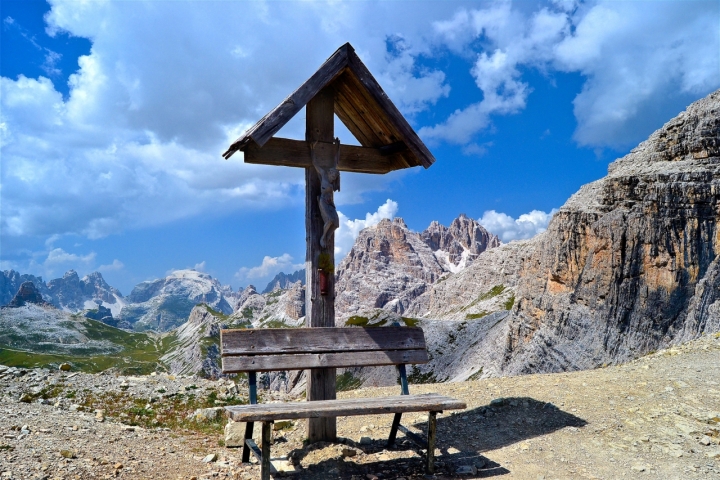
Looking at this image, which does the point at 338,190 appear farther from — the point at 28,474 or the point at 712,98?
the point at 712,98

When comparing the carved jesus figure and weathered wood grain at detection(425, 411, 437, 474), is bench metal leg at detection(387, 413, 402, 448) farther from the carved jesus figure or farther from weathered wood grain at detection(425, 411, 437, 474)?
the carved jesus figure

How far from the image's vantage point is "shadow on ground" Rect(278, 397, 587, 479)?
319 inches

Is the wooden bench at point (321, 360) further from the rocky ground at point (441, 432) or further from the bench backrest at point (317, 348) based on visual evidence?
the rocky ground at point (441, 432)

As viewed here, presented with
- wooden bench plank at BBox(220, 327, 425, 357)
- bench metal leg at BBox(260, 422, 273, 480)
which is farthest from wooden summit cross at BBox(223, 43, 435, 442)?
bench metal leg at BBox(260, 422, 273, 480)

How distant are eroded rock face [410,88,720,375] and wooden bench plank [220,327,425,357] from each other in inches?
1649

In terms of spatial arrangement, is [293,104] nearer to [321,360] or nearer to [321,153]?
[321,153]

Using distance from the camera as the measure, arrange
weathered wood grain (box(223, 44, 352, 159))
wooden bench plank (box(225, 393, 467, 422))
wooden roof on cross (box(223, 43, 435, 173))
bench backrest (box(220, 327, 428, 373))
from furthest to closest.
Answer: wooden roof on cross (box(223, 43, 435, 173)) < weathered wood grain (box(223, 44, 352, 159)) < bench backrest (box(220, 327, 428, 373)) < wooden bench plank (box(225, 393, 467, 422))

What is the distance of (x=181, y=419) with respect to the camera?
12.3 m

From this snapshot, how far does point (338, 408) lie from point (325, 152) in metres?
5.14

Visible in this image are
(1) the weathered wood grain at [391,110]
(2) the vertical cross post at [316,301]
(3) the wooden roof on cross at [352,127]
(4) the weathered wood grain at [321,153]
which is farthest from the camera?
(1) the weathered wood grain at [391,110]

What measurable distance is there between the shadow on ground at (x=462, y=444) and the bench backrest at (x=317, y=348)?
1682mm

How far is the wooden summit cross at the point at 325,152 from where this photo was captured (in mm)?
9148

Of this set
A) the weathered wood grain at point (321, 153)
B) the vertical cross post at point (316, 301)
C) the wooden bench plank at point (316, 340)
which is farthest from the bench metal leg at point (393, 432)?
the weathered wood grain at point (321, 153)

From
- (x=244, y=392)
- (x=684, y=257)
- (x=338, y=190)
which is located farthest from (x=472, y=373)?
(x=338, y=190)
